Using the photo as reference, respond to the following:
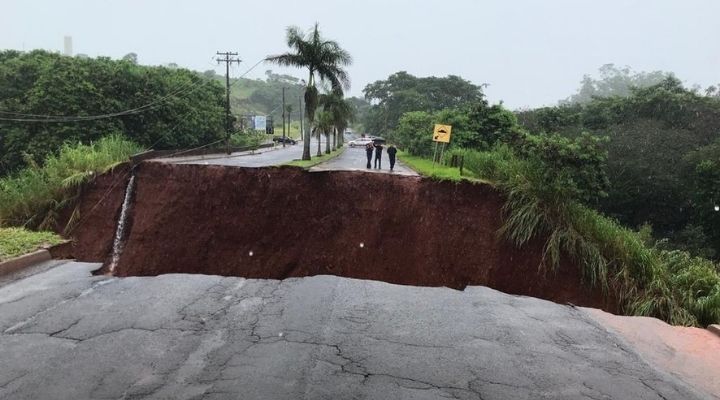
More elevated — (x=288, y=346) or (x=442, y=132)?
(x=442, y=132)

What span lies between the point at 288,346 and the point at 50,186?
56.1 feet

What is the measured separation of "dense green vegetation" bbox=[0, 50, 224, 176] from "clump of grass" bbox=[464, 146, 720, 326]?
26.2 metres

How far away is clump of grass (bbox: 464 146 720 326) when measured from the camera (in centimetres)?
1136

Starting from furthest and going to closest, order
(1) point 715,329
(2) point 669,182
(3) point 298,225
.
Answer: (2) point 669,182, (3) point 298,225, (1) point 715,329

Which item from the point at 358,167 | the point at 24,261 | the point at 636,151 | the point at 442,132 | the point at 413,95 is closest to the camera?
the point at 24,261

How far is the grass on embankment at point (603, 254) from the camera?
11.4 m

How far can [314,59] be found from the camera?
94.9 ft

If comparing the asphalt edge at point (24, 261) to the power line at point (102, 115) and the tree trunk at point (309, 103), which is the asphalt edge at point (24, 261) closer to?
the tree trunk at point (309, 103)

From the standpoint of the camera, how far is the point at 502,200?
16.2 m

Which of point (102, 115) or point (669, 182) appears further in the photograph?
point (102, 115)

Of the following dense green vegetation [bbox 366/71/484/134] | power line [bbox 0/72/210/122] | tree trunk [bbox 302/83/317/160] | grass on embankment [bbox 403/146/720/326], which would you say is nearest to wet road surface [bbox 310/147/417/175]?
tree trunk [bbox 302/83/317/160]

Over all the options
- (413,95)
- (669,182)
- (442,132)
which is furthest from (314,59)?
(413,95)

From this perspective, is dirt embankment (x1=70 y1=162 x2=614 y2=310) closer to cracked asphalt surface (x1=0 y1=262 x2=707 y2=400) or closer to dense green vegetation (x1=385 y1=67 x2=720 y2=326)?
dense green vegetation (x1=385 y1=67 x2=720 y2=326)

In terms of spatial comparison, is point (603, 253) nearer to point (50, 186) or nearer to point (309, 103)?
point (50, 186)
